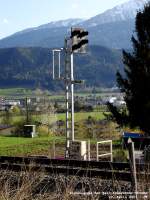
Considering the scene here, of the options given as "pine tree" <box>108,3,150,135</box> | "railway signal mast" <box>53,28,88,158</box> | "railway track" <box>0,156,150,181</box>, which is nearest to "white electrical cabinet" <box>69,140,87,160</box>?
"railway signal mast" <box>53,28,88,158</box>

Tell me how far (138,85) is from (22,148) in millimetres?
9727

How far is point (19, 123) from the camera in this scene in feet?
159

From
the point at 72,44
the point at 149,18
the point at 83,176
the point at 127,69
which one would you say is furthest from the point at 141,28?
the point at 83,176

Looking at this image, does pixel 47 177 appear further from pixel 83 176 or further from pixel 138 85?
pixel 138 85

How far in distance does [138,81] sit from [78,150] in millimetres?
4916

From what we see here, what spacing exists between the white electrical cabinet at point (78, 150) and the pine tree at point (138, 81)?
3.65 m

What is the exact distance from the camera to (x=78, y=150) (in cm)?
2197

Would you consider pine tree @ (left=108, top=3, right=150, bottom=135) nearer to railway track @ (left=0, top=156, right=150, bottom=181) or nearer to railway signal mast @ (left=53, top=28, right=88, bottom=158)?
railway signal mast @ (left=53, top=28, right=88, bottom=158)

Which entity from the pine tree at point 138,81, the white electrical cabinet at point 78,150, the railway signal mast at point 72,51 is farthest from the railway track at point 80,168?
the pine tree at point 138,81

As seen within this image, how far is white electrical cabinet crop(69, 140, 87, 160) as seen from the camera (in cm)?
2156

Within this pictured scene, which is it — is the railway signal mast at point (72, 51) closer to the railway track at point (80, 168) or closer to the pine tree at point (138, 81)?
the pine tree at point (138, 81)

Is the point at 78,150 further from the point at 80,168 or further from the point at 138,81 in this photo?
the point at 80,168

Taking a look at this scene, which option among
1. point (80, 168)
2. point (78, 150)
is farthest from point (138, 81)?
point (80, 168)

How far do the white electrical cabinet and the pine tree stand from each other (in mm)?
3647
